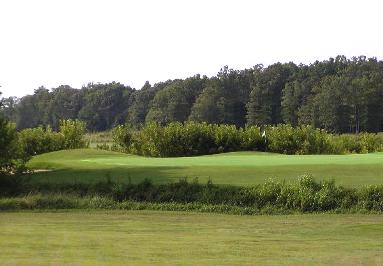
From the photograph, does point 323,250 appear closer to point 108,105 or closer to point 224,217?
point 224,217

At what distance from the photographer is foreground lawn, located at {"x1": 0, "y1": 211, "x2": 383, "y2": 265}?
12289 millimetres

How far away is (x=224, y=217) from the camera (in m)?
21.9

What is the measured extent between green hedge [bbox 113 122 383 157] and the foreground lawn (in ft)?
92.0

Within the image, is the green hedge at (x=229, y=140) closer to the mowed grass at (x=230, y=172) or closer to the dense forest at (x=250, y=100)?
the mowed grass at (x=230, y=172)

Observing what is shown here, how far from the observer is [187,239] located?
15.4 metres

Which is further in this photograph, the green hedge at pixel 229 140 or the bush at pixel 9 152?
the green hedge at pixel 229 140

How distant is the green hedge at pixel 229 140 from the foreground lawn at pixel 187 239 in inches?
1105

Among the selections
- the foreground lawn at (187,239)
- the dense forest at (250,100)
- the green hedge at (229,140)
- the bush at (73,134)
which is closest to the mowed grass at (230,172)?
the foreground lawn at (187,239)

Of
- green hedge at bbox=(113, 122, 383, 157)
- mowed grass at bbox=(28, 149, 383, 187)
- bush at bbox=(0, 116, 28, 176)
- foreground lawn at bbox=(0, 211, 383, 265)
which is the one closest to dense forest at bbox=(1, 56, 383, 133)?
green hedge at bbox=(113, 122, 383, 157)

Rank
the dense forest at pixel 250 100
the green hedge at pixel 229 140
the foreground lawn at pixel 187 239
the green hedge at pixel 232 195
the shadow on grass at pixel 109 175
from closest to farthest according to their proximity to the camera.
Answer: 1. the foreground lawn at pixel 187 239
2. the green hedge at pixel 232 195
3. the shadow on grass at pixel 109 175
4. the green hedge at pixel 229 140
5. the dense forest at pixel 250 100

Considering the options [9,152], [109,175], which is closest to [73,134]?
[9,152]

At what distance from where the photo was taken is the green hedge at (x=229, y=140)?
4994 cm

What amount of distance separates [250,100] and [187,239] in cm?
9796

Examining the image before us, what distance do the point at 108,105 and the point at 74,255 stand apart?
436 ft
